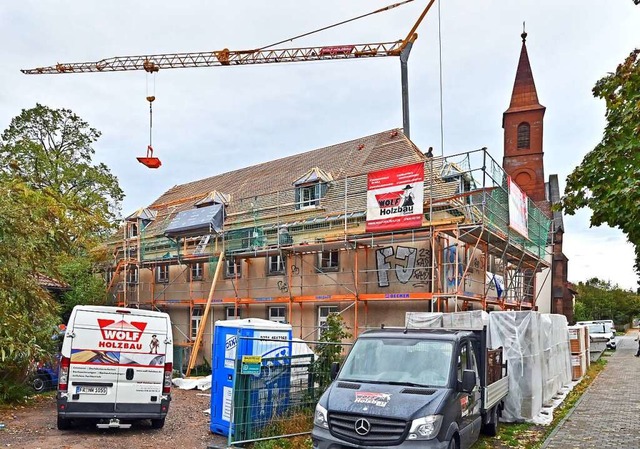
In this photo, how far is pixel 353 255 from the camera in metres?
20.2

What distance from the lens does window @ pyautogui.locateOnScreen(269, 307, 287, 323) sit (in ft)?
74.4

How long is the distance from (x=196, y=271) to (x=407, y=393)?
19887mm

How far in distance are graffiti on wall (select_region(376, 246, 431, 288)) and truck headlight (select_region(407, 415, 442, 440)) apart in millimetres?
10925

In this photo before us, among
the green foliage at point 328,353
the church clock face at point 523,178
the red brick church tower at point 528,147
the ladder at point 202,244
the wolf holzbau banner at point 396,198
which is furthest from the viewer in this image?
the church clock face at point 523,178

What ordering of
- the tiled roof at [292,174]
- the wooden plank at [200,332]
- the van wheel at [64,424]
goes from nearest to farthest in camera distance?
the van wheel at [64,424] → the wooden plank at [200,332] → the tiled roof at [292,174]

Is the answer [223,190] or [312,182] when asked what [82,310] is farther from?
[223,190]

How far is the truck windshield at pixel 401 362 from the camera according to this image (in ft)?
27.2

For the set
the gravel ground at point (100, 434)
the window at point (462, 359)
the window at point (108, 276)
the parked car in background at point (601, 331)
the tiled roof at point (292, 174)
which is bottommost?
the parked car in background at point (601, 331)

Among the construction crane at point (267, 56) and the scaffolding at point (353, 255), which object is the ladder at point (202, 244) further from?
the construction crane at point (267, 56)

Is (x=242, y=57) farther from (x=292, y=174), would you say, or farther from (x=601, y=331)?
(x=601, y=331)

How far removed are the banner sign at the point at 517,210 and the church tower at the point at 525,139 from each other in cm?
2907

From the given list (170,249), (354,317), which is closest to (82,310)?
(354,317)

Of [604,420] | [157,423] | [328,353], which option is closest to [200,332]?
[157,423]

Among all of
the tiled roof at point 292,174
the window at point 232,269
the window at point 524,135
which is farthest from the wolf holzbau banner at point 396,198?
the window at point 524,135
